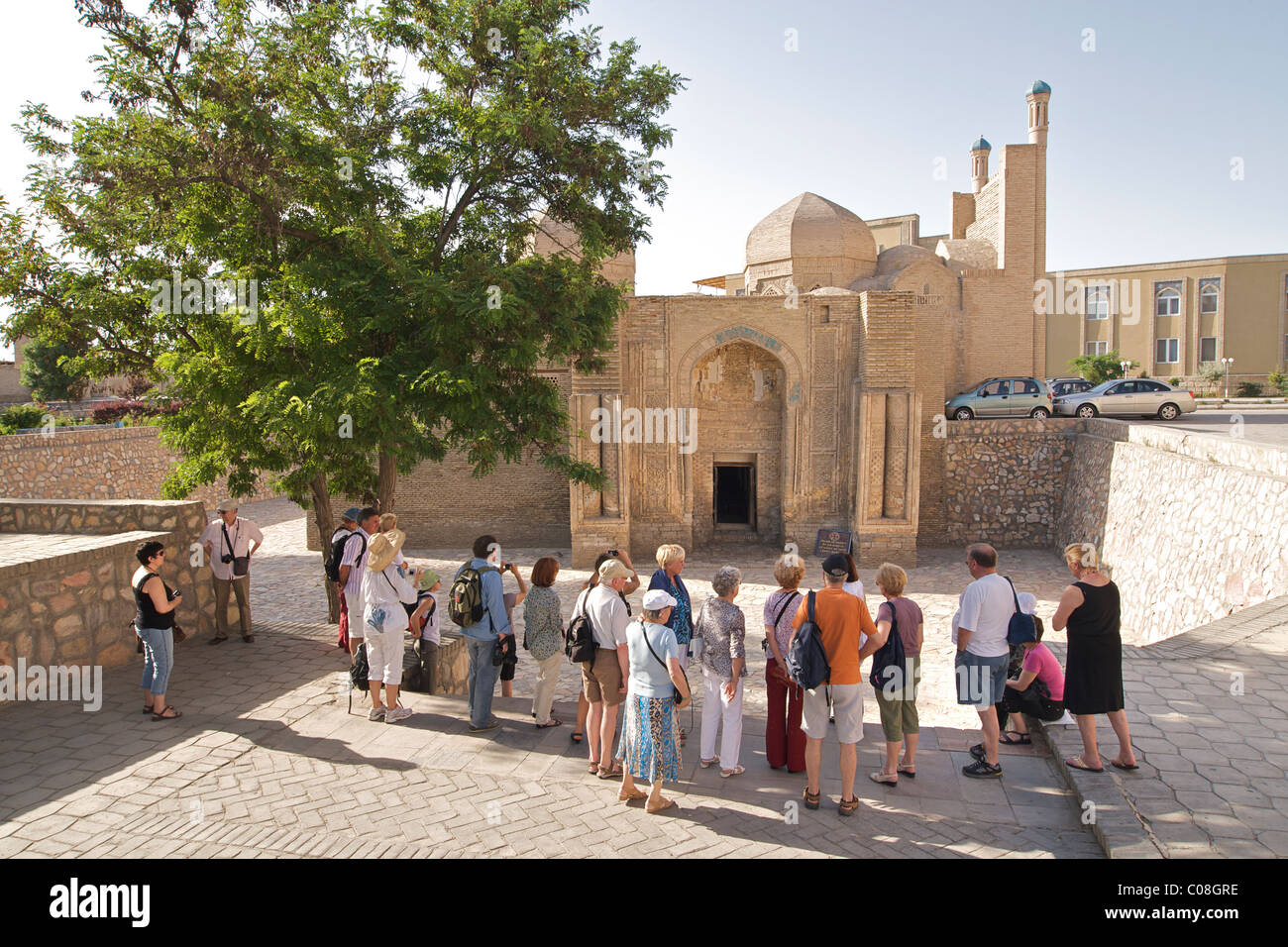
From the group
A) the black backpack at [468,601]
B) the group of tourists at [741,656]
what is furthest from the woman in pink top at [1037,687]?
the black backpack at [468,601]

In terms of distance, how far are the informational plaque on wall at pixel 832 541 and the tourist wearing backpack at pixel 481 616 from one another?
11592mm

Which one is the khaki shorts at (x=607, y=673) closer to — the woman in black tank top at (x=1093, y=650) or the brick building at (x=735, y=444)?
the woman in black tank top at (x=1093, y=650)

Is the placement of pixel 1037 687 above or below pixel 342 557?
below

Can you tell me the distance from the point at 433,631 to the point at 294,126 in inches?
216

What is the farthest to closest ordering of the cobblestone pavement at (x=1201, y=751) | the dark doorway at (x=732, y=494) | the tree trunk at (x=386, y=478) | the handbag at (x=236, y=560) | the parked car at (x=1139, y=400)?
the parked car at (x=1139, y=400) → the dark doorway at (x=732, y=494) → the tree trunk at (x=386, y=478) → the handbag at (x=236, y=560) → the cobblestone pavement at (x=1201, y=751)

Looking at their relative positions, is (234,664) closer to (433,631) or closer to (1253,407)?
(433,631)

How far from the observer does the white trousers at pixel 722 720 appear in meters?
5.44

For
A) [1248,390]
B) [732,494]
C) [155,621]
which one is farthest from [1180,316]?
[155,621]

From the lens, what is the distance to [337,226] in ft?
29.0

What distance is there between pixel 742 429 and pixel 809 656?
13.0 metres

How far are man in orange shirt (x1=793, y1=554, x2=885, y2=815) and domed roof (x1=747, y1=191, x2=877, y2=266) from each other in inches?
736

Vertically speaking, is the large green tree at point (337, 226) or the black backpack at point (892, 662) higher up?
the large green tree at point (337, 226)

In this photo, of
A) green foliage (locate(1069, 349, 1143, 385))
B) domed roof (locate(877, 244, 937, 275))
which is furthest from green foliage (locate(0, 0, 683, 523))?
green foliage (locate(1069, 349, 1143, 385))

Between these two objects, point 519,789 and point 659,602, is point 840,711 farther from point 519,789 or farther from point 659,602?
point 519,789
